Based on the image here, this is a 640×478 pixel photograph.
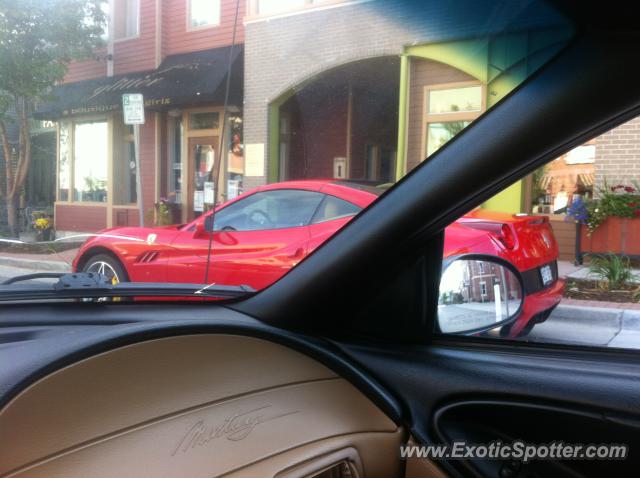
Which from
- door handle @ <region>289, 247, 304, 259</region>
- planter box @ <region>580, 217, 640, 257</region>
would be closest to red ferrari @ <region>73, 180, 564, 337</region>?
door handle @ <region>289, 247, 304, 259</region>

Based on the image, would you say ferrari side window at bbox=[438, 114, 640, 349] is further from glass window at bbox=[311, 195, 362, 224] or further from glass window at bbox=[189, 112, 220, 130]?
glass window at bbox=[189, 112, 220, 130]

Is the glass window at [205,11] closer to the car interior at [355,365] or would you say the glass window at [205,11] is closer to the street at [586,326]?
the car interior at [355,365]

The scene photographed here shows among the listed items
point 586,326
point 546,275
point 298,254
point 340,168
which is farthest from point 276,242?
point 586,326

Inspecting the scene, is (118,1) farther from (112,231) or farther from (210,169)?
(112,231)

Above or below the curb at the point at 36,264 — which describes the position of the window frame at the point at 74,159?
above

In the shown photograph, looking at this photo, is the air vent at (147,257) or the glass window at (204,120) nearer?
the glass window at (204,120)

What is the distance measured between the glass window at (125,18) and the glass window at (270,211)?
63 centimetres

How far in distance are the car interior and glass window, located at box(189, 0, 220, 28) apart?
71 cm

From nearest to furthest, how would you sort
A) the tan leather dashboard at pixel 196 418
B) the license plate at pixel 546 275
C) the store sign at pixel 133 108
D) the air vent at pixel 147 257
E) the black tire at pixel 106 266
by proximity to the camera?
the tan leather dashboard at pixel 196 418 < the store sign at pixel 133 108 < the license plate at pixel 546 275 < the black tire at pixel 106 266 < the air vent at pixel 147 257

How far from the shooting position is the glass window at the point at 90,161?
1.82 m

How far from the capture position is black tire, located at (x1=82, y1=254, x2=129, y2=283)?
6.43 ft

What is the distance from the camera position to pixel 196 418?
1.50m

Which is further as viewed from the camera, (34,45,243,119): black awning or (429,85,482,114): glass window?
(34,45,243,119): black awning

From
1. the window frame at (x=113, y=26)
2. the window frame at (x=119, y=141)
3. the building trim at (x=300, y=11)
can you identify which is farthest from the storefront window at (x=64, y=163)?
the building trim at (x=300, y=11)
